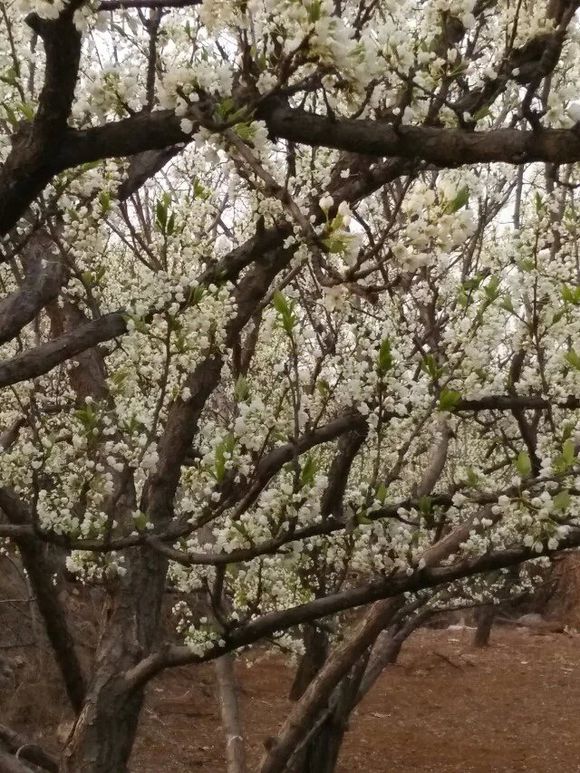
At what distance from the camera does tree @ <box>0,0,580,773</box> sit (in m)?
2.13

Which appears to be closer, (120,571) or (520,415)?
(120,571)

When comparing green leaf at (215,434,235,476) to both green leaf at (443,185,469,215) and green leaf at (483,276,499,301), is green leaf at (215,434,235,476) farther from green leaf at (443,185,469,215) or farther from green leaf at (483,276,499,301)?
green leaf at (483,276,499,301)

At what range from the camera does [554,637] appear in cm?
2089

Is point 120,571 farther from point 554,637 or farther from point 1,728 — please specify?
point 554,637

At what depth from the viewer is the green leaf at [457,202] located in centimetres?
193

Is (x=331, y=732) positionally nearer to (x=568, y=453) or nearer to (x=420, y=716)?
(x=568, y=453)

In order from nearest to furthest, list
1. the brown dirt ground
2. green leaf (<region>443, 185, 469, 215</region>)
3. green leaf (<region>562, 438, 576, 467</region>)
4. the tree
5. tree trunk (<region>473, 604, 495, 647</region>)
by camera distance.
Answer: green leaf (<region>443, 185, 469, 215</region>), the tree, green leaf (<region>562, 438, 576, 467</region>), the brown dirt ground, tree trunk (<region>473, 604, 495, 647</region>)

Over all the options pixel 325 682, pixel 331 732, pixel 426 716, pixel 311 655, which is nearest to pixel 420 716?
pixel 426 716

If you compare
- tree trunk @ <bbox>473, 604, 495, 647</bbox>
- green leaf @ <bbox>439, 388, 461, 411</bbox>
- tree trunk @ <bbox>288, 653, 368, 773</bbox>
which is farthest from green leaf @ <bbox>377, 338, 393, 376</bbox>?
tree trunk @ <bbox>473, 604, 495, 647</bbox>

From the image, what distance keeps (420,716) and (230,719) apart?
9.25 meters

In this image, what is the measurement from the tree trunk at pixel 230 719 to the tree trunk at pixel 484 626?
1360 cm

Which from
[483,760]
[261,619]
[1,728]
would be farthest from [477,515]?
[483,760]

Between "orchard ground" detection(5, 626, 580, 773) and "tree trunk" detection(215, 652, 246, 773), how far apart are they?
3450 mm

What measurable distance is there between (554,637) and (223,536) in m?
20.0
